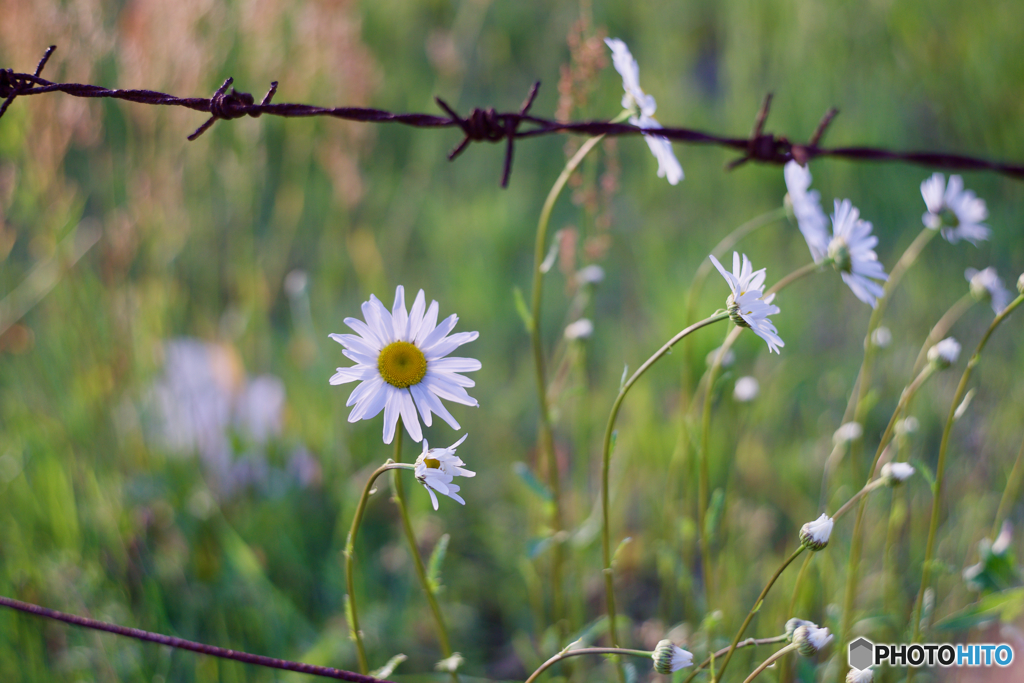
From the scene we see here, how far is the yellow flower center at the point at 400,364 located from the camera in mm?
836

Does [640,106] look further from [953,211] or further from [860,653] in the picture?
[860,653]

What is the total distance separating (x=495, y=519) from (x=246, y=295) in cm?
112

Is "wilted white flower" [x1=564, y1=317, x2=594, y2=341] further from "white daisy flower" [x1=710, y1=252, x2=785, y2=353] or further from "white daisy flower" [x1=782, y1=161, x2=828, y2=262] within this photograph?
Result: "white daisy flower" [x1=710, y1=252, x2=785, y2=353]

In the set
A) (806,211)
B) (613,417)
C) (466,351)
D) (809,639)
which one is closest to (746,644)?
(809,639)

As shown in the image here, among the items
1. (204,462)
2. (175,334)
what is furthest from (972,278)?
(175,334)

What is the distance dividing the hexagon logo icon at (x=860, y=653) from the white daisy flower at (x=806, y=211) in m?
0.70

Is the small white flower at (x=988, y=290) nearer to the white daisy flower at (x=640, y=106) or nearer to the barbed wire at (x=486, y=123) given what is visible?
the barbed wire at (x=486, y=123)

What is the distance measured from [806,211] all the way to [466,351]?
140 centimetres

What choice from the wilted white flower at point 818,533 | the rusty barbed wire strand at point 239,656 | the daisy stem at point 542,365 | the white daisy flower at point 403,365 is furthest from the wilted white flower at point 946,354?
the rusty barbed wire strand at point 239,656

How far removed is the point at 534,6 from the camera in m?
4.25

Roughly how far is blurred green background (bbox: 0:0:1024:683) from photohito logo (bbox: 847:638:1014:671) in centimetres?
6

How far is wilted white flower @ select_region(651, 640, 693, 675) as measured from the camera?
0.83m

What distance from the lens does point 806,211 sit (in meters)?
1.13

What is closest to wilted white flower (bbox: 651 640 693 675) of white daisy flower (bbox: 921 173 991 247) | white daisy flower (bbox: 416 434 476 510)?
white daisy flower (bbox: 416 434 476 510)
